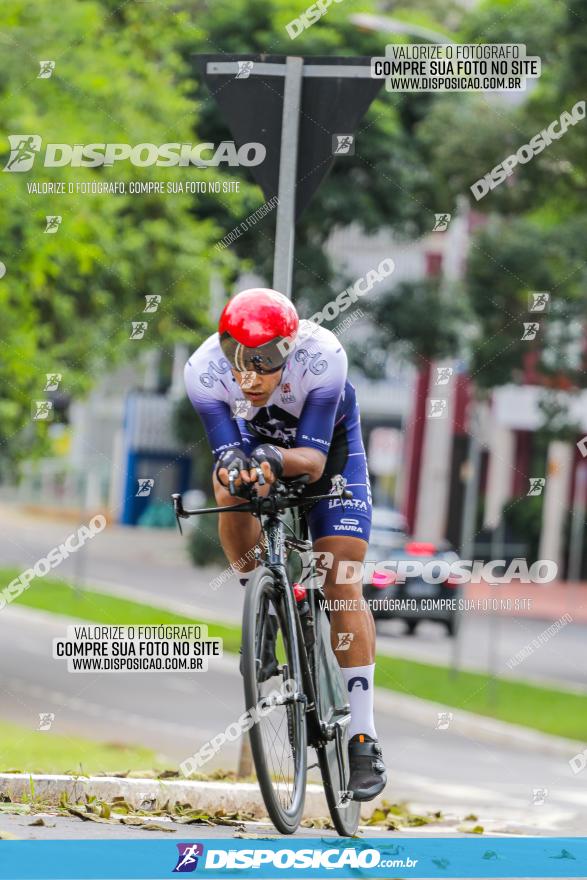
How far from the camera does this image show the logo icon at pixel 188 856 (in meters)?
5.49

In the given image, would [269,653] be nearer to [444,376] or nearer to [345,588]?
[345,588]

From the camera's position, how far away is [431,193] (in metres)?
29.8

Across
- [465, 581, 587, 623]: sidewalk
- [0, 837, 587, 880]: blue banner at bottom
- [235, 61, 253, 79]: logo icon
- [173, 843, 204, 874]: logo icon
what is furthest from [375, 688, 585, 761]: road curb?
[465, 581, 587, 623]: sidewalk

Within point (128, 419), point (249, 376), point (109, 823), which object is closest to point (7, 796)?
point (109, 823)

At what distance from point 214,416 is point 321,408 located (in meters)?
0.37

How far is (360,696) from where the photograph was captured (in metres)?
6.70

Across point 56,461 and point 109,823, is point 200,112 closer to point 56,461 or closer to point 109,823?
point 109,823

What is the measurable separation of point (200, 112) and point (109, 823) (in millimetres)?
22934

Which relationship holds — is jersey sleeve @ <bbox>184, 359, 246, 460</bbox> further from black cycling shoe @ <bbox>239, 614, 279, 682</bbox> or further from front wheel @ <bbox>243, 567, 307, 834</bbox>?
black cycling shoe @ <bbox>239, 614, 279, 682</bbox>

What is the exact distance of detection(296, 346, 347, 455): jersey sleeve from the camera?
20.2 feet

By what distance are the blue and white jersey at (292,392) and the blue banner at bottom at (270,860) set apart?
4.39 ft

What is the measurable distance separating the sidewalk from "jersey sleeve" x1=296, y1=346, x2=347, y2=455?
24.7m

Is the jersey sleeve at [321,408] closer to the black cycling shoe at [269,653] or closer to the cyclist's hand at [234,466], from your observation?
the cyclist's hand at [234,466]

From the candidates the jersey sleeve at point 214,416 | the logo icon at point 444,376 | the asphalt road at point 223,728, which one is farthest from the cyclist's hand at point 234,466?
the asphalt road at point 223,728
